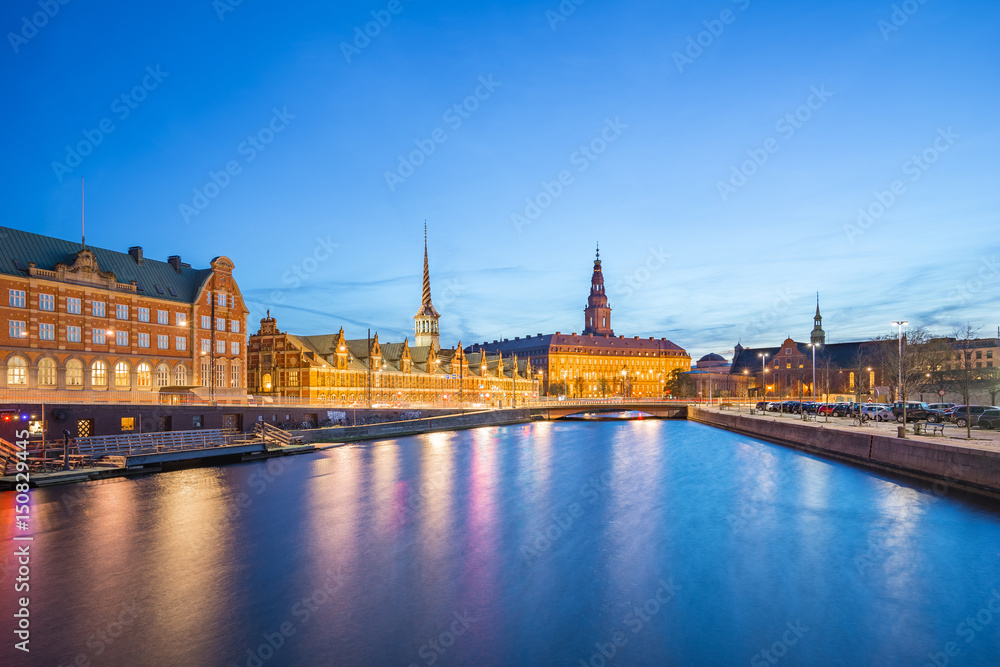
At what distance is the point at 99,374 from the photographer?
5409 cm

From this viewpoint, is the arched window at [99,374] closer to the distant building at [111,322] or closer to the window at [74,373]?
the distant building at [111,322]

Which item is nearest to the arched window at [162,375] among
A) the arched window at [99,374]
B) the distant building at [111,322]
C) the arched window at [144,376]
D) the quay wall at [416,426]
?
the distant building at [111,322]

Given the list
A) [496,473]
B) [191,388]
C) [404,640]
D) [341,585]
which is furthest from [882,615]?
[191,388]

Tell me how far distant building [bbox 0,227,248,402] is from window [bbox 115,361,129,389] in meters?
0.09

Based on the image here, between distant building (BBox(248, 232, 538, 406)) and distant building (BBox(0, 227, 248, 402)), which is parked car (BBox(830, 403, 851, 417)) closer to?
distant building (BBox(248, 232, 538, 406))

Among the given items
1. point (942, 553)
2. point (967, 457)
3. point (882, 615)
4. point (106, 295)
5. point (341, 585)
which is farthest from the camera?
point (106, 295)

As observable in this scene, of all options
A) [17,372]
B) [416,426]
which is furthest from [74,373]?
[416,426]

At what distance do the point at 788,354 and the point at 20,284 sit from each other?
15611cm

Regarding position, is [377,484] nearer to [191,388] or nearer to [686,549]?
[686,549]

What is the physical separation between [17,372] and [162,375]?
12863 mm

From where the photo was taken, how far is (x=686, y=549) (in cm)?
2342

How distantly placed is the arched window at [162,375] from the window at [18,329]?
12.2 m

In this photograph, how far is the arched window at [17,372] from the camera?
47812 millimetres

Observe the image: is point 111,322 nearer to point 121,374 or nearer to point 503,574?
point 121,374
